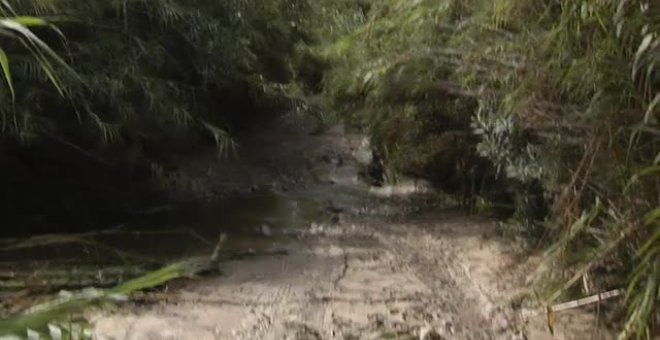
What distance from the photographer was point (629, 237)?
3217 mm

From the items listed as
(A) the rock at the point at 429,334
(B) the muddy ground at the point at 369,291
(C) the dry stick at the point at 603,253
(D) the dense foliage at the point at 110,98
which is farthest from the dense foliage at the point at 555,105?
(D) the dense foliage at the point at 110,98

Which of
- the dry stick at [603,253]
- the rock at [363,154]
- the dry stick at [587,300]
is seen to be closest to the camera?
the dry stick at [603,253]

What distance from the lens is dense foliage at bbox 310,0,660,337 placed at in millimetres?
3242

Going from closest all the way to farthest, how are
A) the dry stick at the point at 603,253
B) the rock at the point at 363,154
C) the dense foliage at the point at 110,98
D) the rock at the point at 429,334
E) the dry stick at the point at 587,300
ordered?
the dry stick at the point at 603,253, the dry stick at the point at 587,300, the rock at the point at 429,334, the dense foliage at the point at 110,98, the rock at the point at 363,154

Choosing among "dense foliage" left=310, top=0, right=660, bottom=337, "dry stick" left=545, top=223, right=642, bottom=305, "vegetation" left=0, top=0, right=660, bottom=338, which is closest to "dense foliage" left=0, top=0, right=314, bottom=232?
"vegetation" left=0, top=0, right=660, bottom=338

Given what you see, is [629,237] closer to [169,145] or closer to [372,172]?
[169,145]

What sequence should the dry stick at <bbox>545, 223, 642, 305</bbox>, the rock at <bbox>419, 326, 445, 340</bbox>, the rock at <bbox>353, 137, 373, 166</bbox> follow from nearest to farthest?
the dry stick at <bbox>545, 223, 642, 305</bbox> → the rock at <bbox>419, 326, 445, 340</bbox> → the rock at <bbox>353, 137, 373, 166</bbox>

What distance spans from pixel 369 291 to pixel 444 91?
1.35 metres

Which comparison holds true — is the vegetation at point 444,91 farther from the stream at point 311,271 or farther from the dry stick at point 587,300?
the stream at point 311,271

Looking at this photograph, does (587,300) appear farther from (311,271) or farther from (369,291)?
(311,271)

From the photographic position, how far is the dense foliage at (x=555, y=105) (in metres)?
3.24

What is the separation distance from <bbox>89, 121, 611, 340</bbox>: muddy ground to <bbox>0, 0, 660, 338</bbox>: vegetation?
24cm

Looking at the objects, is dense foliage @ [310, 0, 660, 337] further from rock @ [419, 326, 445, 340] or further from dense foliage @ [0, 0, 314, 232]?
dense foliage @ [0, 0, 314, 232]

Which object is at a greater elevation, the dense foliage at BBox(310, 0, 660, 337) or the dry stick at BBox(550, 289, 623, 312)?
the dense foliage at BBox(310, 0, 660, 337)
